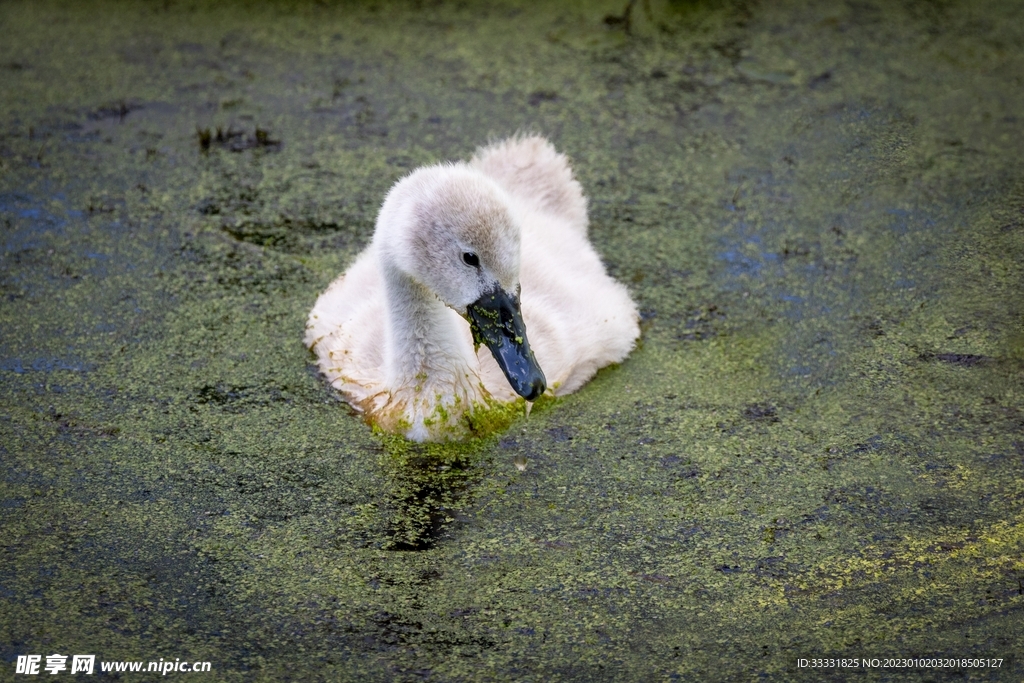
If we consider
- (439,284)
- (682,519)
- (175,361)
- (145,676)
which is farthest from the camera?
(175,361)

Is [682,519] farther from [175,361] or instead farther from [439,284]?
[175,361]

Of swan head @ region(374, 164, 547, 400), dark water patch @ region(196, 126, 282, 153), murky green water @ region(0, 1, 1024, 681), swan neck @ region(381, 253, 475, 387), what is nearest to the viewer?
murky green water @ region(0, 1, 1024, 681)

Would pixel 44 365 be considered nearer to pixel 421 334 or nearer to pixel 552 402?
pixel 421 334

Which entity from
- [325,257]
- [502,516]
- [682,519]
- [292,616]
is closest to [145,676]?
[292,616]

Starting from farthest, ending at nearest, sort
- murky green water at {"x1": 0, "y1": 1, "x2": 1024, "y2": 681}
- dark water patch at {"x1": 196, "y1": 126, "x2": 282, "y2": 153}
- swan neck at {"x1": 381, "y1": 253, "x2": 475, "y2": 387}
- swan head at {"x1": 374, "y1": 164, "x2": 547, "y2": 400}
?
dark water patch at {"x1": 196, "y1": 126, "x2": 282, "y2": 153}
swan neck at {"x1": 381, "y1": 253, "x2": 475, "y2": 387}
swan head at {"x1": 374, "y1": 164, "x2": 547, "y2": 400}
murky green water at {"x1": 0, "y1": 1, "x2": 1024, "y2": 681}

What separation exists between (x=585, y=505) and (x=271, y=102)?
8.73 ft

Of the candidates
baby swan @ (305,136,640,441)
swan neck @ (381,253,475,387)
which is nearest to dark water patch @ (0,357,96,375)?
baby swan @ (305,136,640,441)

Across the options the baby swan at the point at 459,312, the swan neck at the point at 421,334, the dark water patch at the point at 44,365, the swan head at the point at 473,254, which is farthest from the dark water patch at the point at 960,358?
the dark water patch at the point at 44,365

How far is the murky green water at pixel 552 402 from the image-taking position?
2.44 m

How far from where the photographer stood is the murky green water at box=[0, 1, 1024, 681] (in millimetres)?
2441

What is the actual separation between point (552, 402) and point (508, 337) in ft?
1.31

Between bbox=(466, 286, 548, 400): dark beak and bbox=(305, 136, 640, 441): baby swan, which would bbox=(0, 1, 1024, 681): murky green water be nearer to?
bbox=(305, 136, 640, 441): baby swan

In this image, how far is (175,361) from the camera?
11.0 feet

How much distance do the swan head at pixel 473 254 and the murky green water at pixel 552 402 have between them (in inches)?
11.5
